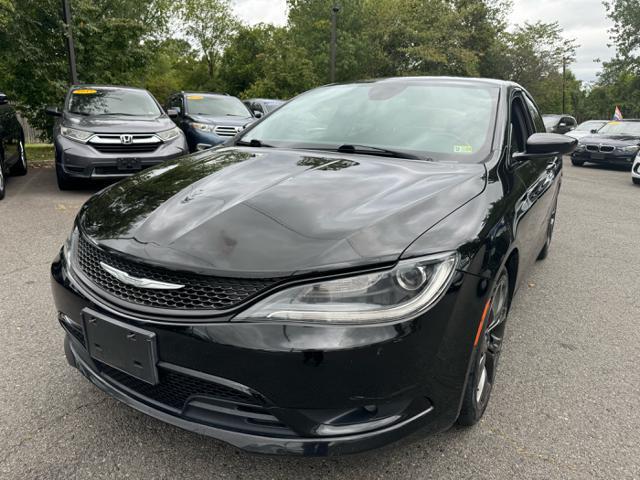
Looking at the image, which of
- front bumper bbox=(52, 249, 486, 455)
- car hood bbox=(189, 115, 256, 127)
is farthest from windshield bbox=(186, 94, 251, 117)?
front bumper bbox=(52, 249, 486, 455)

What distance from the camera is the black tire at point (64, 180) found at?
6.84 m

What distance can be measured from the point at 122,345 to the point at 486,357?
1.53m

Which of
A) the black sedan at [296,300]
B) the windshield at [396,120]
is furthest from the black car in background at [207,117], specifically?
the black sedan at [296,300]

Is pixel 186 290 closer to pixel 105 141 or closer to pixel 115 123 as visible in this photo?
pixel 105 141

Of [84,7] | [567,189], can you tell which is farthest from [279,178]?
[84,7]

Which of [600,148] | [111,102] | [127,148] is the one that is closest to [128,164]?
[127,148]

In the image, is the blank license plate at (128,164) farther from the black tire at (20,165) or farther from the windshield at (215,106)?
the windshield at (215,106)

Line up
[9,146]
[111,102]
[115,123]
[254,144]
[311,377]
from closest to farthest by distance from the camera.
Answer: [311,377] < [254,144] < [115,123] < [9,146] < [111,102]

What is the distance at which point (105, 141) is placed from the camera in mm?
6711

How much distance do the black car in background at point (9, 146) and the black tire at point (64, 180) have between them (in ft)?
2.25

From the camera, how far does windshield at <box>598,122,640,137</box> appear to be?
590 inches

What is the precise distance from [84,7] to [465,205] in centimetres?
1183

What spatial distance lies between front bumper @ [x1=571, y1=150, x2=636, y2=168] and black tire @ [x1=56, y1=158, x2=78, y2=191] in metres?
13.6

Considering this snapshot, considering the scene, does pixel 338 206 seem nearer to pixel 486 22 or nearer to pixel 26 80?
pixel 26 80
